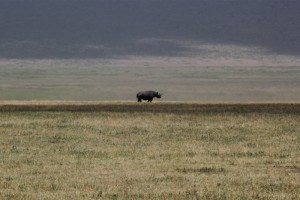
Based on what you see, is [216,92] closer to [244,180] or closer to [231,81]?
[231,81]

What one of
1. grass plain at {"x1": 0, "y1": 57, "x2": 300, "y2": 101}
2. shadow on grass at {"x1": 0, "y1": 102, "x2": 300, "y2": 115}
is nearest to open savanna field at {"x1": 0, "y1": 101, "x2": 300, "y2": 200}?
shadow on grass at {"x1": 0, "y1": 102, "x2": 300, "y2": 115}

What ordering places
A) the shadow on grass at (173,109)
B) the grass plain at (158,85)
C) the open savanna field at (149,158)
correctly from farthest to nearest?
the grass plain at (158,85)
the shadow on grass at (173,109)
the open savanna field at (149,158)

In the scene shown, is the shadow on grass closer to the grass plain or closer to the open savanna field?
the open savanna field

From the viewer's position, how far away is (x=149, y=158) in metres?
24.8

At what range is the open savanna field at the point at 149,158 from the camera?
18141 mm

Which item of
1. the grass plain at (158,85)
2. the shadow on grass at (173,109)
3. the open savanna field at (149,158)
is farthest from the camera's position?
the grass plain at (158,85)

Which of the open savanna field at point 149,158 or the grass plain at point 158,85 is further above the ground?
the grass plain at point 158,85

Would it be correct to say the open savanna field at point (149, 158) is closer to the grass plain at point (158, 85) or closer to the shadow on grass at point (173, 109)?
the shadow on grass at point (173, 109)

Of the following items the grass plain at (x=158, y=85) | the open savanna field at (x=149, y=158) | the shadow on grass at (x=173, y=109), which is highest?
the grass plain at (x=158, y=85)

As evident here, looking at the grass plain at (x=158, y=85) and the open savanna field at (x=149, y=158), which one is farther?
the grass plain at (x=158, y=85)

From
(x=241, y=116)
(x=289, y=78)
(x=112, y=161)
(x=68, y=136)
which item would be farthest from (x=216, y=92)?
(x=112, y=161)

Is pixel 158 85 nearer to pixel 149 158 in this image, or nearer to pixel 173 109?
pixel 173 109

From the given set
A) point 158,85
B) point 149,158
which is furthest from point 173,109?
point 158,85

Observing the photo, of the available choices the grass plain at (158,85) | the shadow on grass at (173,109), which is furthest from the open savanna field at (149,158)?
the grass plain at (158,85)
